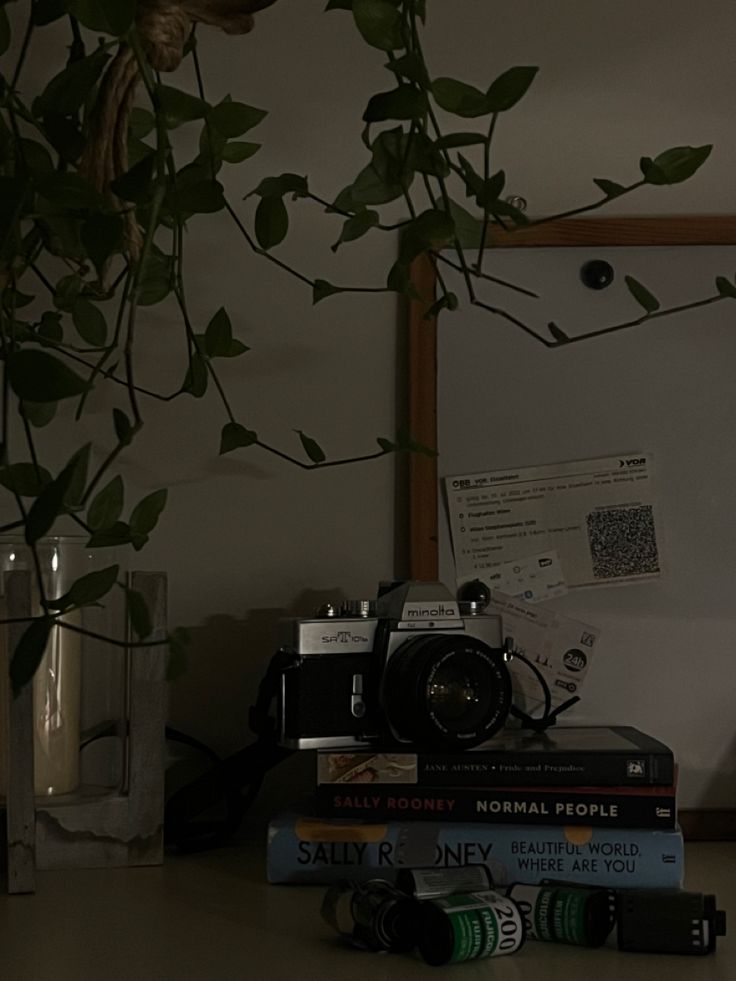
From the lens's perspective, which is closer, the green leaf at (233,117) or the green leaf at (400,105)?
the green leaf at (400,105)

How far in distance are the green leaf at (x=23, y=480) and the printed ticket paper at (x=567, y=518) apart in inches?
21.5

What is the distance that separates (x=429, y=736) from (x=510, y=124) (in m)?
0.60

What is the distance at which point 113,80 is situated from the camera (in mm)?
853

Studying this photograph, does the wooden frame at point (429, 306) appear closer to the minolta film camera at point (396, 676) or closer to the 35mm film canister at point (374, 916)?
the minolta film camera at point (396, 676)

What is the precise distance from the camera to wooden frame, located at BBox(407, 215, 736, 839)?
118cm

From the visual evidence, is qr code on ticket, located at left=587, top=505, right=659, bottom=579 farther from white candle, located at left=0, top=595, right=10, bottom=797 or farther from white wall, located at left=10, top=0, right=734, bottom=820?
white candle, located at left=0, top=595, right=10, bottom=797

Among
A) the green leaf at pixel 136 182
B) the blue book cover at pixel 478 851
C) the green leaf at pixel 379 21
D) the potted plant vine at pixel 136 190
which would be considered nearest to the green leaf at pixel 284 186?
the potted plant vine at pixel 136 190

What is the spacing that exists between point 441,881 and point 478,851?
95 mm

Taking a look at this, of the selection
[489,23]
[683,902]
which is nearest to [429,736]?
[683,902]


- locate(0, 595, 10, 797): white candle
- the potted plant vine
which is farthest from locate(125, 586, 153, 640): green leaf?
locate(0, 595, 10, 797): white candle

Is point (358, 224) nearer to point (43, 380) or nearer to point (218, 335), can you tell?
point (218, 335)

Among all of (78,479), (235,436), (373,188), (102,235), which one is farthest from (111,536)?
(235,436)

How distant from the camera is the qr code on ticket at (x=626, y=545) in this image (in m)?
1.18

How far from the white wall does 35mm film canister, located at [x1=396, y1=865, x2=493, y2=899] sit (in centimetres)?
38
